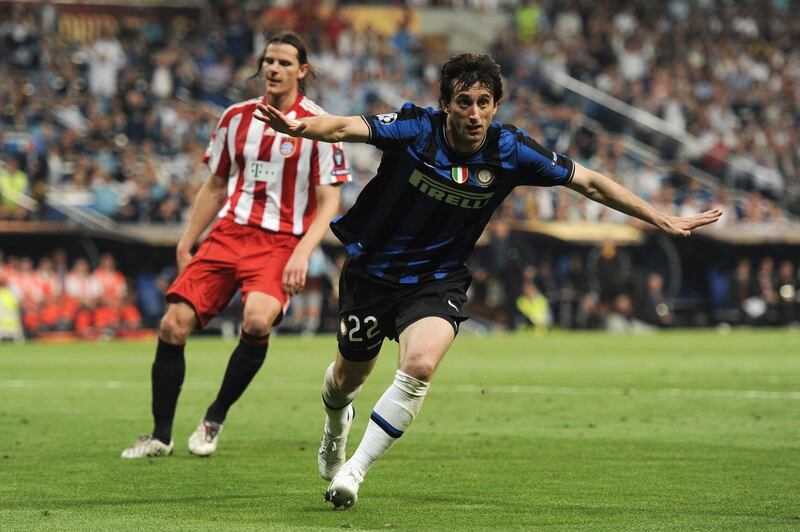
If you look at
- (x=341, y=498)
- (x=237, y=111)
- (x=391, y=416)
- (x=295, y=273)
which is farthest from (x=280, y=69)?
(x=341, y=498)

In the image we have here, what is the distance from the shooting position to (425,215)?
719cm

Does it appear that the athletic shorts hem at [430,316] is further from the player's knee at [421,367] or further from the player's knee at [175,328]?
the player's knee at [175,328]

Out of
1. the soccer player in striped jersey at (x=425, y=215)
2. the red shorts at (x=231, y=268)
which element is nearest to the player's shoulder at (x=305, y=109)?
the red shorts at (x=231, y=268)

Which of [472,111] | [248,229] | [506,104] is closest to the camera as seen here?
[472,111]

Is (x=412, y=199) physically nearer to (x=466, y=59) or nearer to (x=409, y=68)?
(x=466, y=59)

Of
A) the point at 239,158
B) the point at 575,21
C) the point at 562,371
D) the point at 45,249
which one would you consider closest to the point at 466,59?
the point at 239,158

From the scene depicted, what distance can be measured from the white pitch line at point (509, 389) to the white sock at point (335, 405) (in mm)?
6209

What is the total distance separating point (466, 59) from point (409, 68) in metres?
29.1

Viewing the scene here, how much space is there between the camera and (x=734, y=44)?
39.9m

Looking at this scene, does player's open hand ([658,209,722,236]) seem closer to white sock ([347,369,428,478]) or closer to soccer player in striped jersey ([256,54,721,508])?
soccer player in striped jersey ([256,54,721,508])

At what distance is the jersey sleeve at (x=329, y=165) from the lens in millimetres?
9312

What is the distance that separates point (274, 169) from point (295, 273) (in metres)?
1.05

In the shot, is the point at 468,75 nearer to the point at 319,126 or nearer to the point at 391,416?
the point at 319,126

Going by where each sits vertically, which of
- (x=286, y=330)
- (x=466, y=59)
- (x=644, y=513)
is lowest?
(x=286, y=330)
